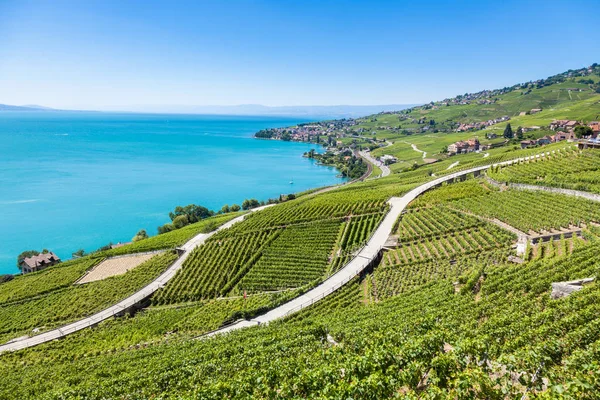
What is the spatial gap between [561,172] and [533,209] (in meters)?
20.5

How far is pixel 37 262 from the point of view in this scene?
73312mm

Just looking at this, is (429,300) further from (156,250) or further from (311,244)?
(156,250)

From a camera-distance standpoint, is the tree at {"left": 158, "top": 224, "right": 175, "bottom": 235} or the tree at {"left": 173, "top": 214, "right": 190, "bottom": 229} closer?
the tree at {"left": 158, "top": 224, "right": 175, "bottom": 235}

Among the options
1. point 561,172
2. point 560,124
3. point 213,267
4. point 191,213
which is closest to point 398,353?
point 213,267

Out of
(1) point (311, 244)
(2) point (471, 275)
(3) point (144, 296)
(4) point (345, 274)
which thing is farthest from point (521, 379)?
(3) point (144, 296)

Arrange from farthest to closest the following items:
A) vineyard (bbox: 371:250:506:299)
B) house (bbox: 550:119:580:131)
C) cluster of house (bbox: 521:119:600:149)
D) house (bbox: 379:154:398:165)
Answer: house (bbox: 379:154:398:165) < house (bbox: 550:119:580:131) < cluster of house (bbox: 521:119:600:149) < vineyard (bbox: 371:250:506:299)

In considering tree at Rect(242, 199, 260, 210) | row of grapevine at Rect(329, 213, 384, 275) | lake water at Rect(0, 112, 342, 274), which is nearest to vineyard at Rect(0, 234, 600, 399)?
row of grapevine at Rect(329, 213, 384, 275)

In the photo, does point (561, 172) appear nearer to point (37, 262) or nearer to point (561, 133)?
point (561, 133)

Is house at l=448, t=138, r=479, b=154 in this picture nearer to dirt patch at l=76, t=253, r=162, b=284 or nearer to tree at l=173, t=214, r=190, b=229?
tree at l=173, t=214, r=190, b=229

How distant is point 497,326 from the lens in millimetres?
21703

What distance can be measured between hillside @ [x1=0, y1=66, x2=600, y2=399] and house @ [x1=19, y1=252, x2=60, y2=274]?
612 centimetres

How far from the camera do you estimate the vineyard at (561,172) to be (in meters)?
54.3

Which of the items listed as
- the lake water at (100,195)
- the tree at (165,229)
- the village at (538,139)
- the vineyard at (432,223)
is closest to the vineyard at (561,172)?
the vineyard at (432,223)

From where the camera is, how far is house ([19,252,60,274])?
72.8 meters
